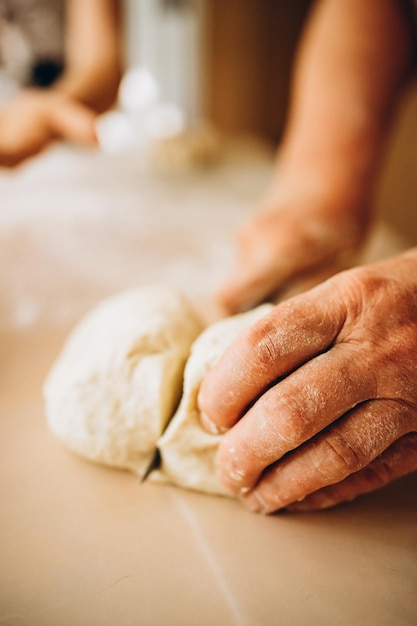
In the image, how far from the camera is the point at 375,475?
78 centimetres

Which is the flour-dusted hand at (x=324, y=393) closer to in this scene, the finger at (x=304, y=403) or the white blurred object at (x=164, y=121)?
the finger at (x=304, y=403)

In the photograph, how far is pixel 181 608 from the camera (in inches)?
27.6

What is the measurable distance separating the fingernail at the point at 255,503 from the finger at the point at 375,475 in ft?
0.22

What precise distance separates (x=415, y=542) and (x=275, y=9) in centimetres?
474

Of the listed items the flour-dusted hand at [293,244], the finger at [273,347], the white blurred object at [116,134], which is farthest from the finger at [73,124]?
the white blurred object at [116,134]

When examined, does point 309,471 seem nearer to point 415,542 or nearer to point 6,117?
point 415,542

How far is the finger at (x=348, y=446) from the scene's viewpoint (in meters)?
0.71

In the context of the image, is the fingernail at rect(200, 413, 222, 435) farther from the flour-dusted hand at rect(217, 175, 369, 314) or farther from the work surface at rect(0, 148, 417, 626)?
the flour-dusted hand at rect(217, 175, 369, 314)

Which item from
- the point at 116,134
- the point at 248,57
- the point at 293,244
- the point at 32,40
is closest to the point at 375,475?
the point at 293,244

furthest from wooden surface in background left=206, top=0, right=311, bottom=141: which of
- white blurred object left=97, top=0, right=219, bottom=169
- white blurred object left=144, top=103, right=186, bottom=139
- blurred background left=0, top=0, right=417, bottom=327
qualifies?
white blurred object left=144, top=103, right=186, bottom=139

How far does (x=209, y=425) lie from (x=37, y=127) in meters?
1.01

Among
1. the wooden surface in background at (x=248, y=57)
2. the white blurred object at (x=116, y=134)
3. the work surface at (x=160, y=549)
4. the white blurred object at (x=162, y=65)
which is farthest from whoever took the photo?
the wooden surface in background at (x=248, y=57)

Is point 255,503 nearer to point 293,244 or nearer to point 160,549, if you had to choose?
point 160,549

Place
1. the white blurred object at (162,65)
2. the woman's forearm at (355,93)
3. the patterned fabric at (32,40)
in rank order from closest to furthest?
the woman's forearm at (355,93), the patterned fabric at (32,40), the white blurred object at (162,65)
